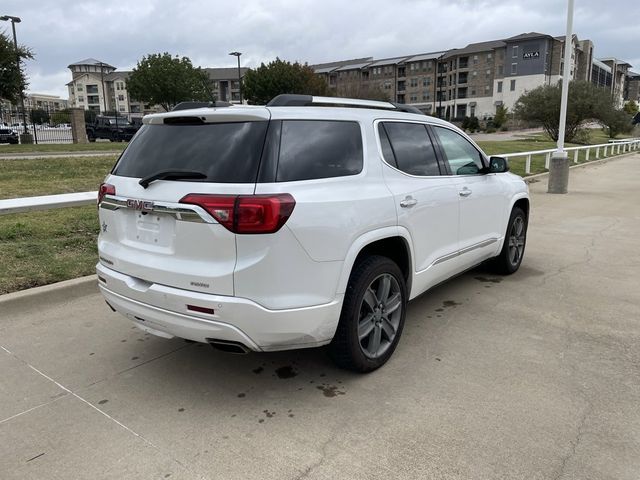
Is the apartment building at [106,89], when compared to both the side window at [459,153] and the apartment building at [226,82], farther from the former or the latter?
the side window at [459,153]

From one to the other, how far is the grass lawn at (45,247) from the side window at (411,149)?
3574 mm

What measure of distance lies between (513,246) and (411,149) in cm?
254

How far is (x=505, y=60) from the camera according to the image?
318ft

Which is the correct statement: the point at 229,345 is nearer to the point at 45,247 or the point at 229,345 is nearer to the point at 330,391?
the point at 330,391

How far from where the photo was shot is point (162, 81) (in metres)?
50.1

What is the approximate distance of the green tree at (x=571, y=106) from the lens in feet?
132

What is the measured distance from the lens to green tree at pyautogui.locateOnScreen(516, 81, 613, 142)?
40312 mm

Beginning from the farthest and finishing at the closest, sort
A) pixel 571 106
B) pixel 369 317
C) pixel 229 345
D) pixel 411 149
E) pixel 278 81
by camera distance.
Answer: pixel 278 81 → pixel 571 106 → pixel 411 149 → pixel 369 317 → pixel 229 345

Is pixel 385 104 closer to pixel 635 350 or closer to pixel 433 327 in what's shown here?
pixel 433 327

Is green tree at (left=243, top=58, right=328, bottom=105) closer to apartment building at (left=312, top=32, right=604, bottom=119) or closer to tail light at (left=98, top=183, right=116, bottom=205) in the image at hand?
apartment building at (left=312, top=32, right=604, bottom=119)

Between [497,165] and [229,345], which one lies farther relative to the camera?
[497,165]

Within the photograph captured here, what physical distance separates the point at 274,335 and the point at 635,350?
287cm

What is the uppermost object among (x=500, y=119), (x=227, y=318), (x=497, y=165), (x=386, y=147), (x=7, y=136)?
(x=500, y=119)

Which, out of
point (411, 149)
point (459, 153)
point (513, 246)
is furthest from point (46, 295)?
point (513, 246)
